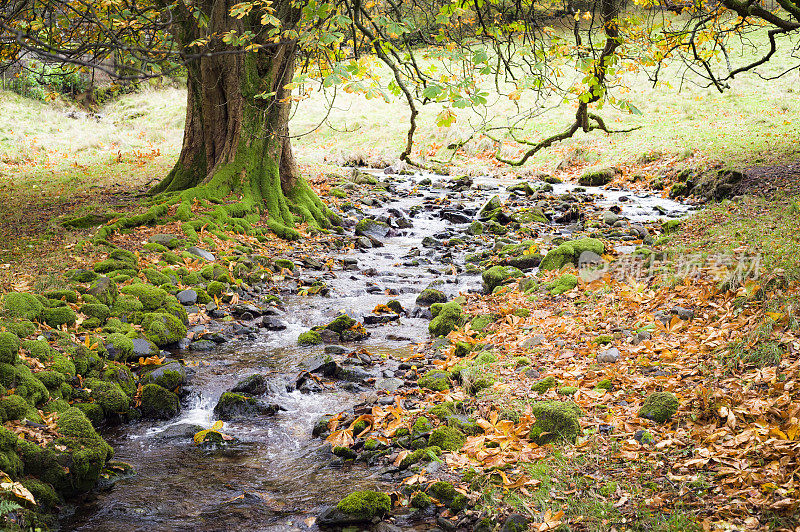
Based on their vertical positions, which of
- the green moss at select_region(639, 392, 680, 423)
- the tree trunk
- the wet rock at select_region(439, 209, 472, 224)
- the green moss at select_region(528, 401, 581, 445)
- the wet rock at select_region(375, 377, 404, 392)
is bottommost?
the wet rock at select_region(375, 377, 404, 392)

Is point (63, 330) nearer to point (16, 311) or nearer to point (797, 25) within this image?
point (16, 311)

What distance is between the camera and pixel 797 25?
22.1ft

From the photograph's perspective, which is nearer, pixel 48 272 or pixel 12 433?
pixel 12 433

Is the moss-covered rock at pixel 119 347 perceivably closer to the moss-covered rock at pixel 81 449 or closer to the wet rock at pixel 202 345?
the wet rock at pixel 202 345

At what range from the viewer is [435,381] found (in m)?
5.70

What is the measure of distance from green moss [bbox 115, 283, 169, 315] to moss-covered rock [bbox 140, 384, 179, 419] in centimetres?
192

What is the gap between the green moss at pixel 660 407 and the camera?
13.3 ft

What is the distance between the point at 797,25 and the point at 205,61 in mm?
10118

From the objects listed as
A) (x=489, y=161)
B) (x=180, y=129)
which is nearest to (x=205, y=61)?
(x=489, y=161)

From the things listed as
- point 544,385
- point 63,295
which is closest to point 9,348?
point 63,295

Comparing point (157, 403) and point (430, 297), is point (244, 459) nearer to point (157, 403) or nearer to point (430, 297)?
point (157, 403)

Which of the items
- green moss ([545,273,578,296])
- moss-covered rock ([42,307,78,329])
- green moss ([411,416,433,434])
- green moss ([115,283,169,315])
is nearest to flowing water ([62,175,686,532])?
green moss ([411,416,433,434])

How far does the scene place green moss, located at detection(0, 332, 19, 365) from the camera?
4602mm

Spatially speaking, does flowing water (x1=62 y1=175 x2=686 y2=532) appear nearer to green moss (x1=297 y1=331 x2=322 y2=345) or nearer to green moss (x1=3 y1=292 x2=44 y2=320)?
green moss (x1=297 y1=331 x2=322 y2=345)
